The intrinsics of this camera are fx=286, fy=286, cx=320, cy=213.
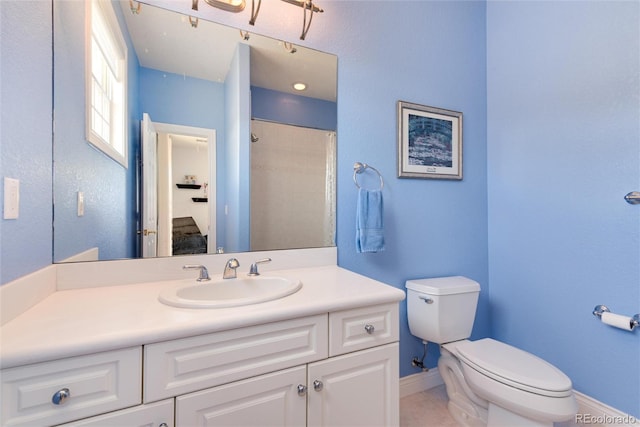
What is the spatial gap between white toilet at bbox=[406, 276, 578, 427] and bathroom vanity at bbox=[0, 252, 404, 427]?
1.69ft

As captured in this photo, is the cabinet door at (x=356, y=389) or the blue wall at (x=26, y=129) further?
the cabinet door at (x=356, y=389)

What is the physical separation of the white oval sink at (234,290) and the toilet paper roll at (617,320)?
4.92ft

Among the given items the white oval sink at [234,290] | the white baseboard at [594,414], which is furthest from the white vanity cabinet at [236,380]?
the white baseboard at [594,414]

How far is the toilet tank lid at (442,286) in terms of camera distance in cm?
158

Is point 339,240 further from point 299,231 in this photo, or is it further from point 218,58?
point 218,58

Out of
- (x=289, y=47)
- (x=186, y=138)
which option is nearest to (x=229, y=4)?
(x=289, y=47)

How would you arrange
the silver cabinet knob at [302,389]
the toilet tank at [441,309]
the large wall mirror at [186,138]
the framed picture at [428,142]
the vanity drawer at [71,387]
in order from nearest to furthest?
the vanity drawer at [71,387]
the silver cabinet knob at [302,389]
the large wall mirror at [186,138]
the toilet tank at [441,309]
the framed picture at [428,142]

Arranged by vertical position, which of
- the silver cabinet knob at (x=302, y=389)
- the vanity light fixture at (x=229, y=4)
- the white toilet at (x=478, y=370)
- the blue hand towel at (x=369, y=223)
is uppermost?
the vanity light fixture at (x=229, y=4)

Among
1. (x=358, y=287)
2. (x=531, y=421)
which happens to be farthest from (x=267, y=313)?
(x=531, y=421)

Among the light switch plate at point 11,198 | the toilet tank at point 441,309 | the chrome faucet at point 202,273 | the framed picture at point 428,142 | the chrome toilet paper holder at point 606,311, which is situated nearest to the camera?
the light switch plate at point 11,198

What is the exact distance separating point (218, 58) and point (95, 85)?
508mm

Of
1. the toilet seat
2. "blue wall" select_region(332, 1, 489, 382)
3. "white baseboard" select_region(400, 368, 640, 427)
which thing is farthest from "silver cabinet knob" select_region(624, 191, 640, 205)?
"white baseboard" select_region(400, 368, 640, 427)

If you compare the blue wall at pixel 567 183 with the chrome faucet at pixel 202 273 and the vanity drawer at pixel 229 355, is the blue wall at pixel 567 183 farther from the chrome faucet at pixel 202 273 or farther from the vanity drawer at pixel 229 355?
the chrome faucet at pixel 202 273

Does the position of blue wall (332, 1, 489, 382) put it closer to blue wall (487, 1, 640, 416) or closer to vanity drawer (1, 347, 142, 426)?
blue wall (487, 1, 640, 416)
